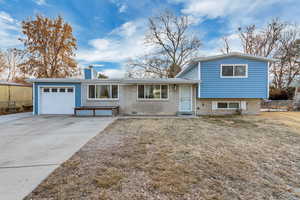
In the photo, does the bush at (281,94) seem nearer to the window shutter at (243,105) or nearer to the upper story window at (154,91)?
the window shutter at (243,105)

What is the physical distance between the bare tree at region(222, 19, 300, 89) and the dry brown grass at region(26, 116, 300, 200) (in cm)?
1983

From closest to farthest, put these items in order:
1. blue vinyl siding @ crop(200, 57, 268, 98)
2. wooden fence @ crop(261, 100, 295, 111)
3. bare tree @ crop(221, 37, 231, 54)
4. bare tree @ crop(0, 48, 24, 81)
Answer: blue vinyl siding @ crop(200, 57, 268, 98) < wooden fence @ crop(261, 100, 295, 111) < bare tree @ crop(0, 48, 24, 81) < bare tree @ crop(221, 37, 231, 54)

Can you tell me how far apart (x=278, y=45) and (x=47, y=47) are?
28615 mm

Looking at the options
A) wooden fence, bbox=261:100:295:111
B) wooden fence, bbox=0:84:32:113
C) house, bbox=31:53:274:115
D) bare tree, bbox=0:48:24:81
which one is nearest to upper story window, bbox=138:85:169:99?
house, bbox=31:53:274:115

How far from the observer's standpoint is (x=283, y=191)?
1957 mm

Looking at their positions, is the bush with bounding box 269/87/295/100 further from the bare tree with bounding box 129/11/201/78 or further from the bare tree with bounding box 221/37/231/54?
the bare tree with bounding box 129/11/201/78

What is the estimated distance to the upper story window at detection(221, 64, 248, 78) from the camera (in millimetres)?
8695

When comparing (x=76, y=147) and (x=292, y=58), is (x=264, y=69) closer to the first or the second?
(x=76, y=147)

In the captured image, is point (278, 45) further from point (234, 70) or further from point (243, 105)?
point (234, 70)

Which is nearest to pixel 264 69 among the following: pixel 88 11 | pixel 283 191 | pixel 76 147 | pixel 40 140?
pixel 283 191

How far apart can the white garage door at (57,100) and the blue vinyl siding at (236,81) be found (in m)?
8.78

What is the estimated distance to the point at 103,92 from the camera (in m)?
9.41

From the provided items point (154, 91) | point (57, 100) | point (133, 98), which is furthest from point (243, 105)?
point (57, 100)

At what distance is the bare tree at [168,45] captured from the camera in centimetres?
1903
